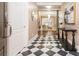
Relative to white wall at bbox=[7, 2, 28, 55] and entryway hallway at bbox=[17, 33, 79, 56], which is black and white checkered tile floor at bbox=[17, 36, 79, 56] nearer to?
entryway hallway at bbox=[17, 33, 79, 56]

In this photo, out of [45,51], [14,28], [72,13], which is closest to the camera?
[14,28]

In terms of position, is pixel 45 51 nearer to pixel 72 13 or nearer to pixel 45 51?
pixel 45 51

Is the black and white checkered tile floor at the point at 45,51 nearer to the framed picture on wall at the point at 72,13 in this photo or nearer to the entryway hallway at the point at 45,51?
the entryway hallway at the point at 45,51

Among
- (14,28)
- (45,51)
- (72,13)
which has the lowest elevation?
(45,51)

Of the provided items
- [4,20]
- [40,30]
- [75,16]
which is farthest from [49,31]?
[4,20]

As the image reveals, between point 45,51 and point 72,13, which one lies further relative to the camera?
point 72,13

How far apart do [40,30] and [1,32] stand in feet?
20.0

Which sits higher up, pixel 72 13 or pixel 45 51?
pixel 72 13

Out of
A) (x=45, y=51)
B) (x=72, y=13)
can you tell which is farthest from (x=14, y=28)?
(x=72, y=13)

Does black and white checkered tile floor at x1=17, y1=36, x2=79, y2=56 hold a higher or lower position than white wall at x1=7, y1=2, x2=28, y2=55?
lower

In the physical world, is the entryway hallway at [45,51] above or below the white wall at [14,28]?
below

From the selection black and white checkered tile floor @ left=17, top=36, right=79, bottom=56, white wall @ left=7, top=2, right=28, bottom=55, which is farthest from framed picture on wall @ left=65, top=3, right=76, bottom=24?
white wall @ left=7, top=2, right=28, bottom=55

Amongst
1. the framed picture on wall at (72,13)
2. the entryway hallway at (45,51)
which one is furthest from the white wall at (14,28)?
the framed picture on wall at (72,13)

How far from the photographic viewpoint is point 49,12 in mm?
7766
